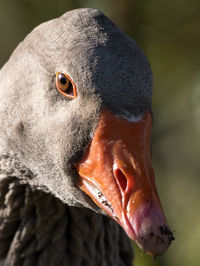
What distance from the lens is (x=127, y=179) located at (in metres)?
2.17

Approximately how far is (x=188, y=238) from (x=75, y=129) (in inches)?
160

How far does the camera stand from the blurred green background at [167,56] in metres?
6.38

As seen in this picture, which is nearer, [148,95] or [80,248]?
[148,95]

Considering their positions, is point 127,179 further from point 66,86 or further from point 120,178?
point 66,86

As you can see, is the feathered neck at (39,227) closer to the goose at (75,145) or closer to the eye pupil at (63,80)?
the goose at (75,145)

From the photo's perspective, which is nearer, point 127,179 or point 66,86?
point 127,179

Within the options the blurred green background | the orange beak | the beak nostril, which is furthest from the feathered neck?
the blurred green background

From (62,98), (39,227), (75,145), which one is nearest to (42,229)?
(39,227)

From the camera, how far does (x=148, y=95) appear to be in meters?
2.38

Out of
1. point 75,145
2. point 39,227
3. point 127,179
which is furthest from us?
point 39,227

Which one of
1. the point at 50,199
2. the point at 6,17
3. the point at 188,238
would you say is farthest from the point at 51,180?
the point at 6,17

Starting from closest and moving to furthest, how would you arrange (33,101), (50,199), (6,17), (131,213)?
(131,213) → (33,101) → (50,199) → (6,17)

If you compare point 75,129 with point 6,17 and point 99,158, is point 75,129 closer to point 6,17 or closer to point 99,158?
point 99,158

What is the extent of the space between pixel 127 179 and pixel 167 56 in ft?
16.0
